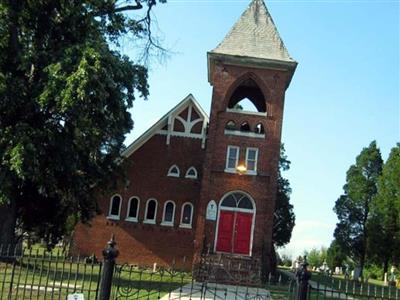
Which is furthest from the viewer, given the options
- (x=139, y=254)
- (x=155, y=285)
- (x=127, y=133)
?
(x=139, y=254)

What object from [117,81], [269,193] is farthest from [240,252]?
[117,81]

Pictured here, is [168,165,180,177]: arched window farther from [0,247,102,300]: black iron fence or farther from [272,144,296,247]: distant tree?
[272,144,296,247]: distant tree

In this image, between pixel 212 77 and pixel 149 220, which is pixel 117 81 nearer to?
pixel 212 77

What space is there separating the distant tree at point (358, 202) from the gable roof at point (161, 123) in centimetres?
2077

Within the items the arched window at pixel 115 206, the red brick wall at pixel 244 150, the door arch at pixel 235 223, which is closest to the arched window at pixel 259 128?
the red brick wall at pixel 244 150

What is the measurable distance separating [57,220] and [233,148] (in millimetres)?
9391

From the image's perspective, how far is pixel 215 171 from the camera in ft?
91.5


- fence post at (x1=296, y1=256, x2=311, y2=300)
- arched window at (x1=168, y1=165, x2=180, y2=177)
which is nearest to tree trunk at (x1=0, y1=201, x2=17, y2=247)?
arched window at (x1=168, y1=165, x2=180, y2=177)

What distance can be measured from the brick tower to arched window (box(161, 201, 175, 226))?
11.0 ft

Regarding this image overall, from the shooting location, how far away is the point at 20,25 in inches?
853

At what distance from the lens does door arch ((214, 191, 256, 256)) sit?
90.3 feet

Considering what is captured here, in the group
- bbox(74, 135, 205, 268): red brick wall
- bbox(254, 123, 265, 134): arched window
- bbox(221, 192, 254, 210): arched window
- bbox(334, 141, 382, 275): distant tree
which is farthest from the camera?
bbox(334, 141, 382, 275): distant tree

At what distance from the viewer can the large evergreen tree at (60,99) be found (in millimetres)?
19472

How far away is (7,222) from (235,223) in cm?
1095
